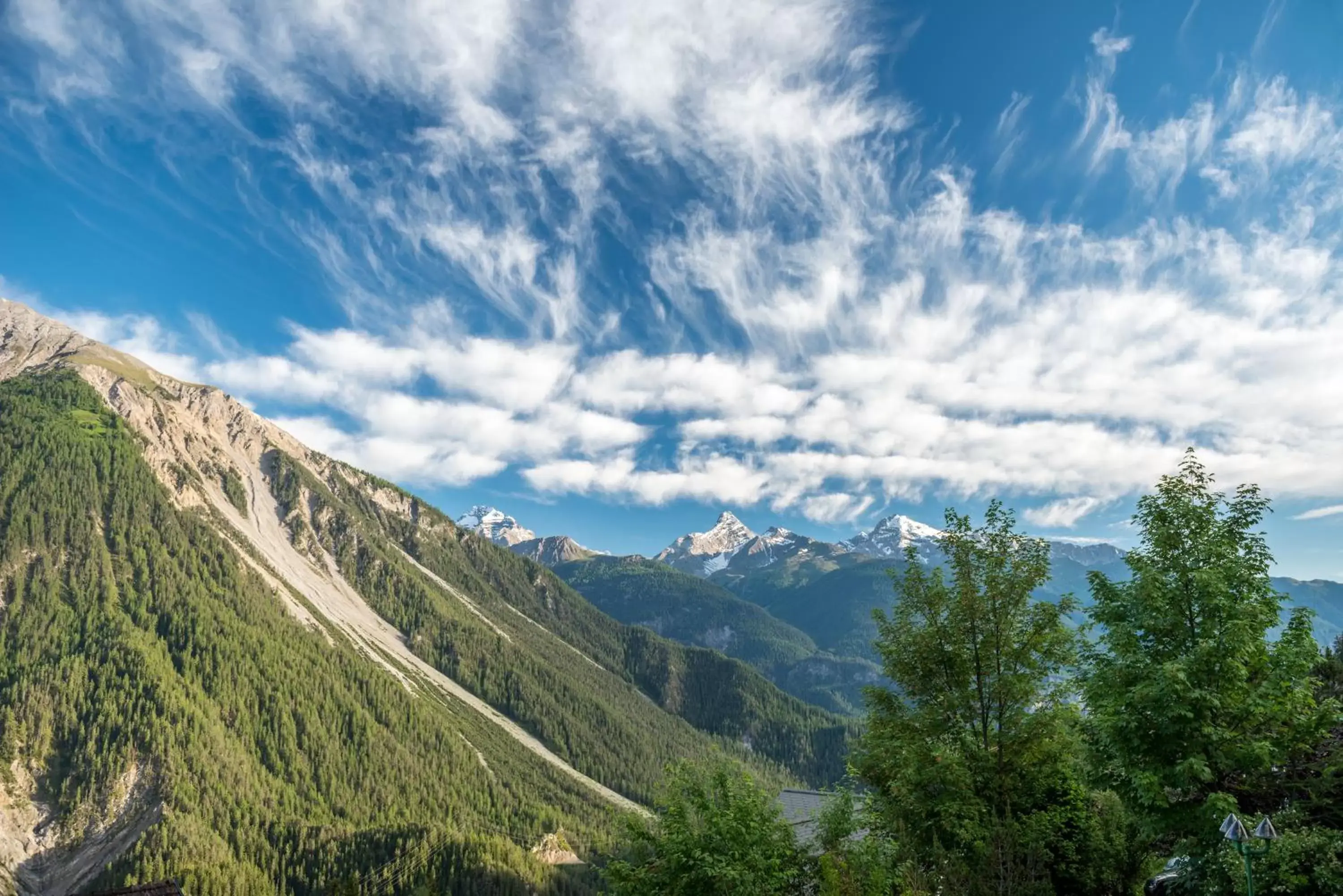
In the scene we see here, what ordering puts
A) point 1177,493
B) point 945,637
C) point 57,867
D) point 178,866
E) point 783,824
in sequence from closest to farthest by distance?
point 1177,493 → point 945,637 → point 783,824 → point 178,866 → point 57,867

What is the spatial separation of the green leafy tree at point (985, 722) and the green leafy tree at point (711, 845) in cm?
411

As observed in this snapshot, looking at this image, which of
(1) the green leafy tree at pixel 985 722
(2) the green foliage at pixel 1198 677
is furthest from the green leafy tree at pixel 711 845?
(2) the green foliage at pixel 1198 677

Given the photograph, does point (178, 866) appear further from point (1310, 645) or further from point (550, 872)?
point (1310, 645)

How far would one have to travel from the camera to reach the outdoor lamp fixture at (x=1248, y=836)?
13844 millimetres

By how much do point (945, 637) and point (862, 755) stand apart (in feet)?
21.4

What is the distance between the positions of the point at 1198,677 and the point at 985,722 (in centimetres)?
677

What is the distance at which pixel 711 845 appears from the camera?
74.5ft

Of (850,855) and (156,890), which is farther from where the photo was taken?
(156,890)

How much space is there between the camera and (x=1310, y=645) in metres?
17.2

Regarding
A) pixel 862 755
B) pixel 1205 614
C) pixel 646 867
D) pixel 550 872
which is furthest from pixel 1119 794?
pixel 550 872

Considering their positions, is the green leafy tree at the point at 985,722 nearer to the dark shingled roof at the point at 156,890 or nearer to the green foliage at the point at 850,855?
the green foliage at the point at 850,855

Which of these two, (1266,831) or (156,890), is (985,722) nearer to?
(1266,831)

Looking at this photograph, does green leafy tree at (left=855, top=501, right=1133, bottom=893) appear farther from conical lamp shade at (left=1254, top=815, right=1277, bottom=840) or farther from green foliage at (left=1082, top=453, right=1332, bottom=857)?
conical lamp shade at (left=1254, top=815, right=1277, bottom=840)

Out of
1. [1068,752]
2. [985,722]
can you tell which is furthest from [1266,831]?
[985,722]
